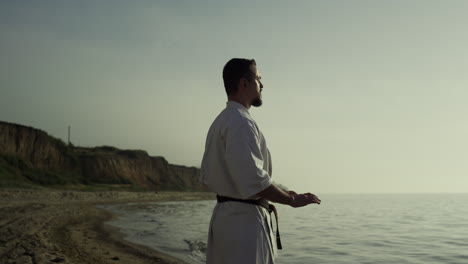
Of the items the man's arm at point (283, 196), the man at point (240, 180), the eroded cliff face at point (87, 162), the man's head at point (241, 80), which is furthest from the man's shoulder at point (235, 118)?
the eroded cliff face at point (87, 162)

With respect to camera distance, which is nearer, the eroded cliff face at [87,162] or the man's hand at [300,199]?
the man's hand at [300,199]

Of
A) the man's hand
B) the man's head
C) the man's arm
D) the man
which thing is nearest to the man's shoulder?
the man

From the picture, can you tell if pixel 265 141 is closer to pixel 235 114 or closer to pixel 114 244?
pixel 235 114

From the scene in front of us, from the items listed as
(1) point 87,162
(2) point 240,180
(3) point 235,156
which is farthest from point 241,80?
(1) point 87,162

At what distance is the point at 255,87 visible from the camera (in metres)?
2.69

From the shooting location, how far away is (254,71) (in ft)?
8.81

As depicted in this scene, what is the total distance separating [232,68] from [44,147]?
49.6 metres

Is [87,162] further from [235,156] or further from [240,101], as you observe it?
[235,156]

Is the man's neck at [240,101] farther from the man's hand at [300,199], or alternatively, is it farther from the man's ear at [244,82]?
the man's hand at [300,199]

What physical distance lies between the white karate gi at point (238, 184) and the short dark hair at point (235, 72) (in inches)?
4.3

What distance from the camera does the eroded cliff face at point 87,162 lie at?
4344 cm

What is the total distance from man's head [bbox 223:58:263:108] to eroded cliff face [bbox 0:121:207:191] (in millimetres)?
44315

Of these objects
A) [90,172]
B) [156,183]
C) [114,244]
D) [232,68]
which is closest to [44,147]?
[90,172]

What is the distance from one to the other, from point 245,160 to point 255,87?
58 centimetres
